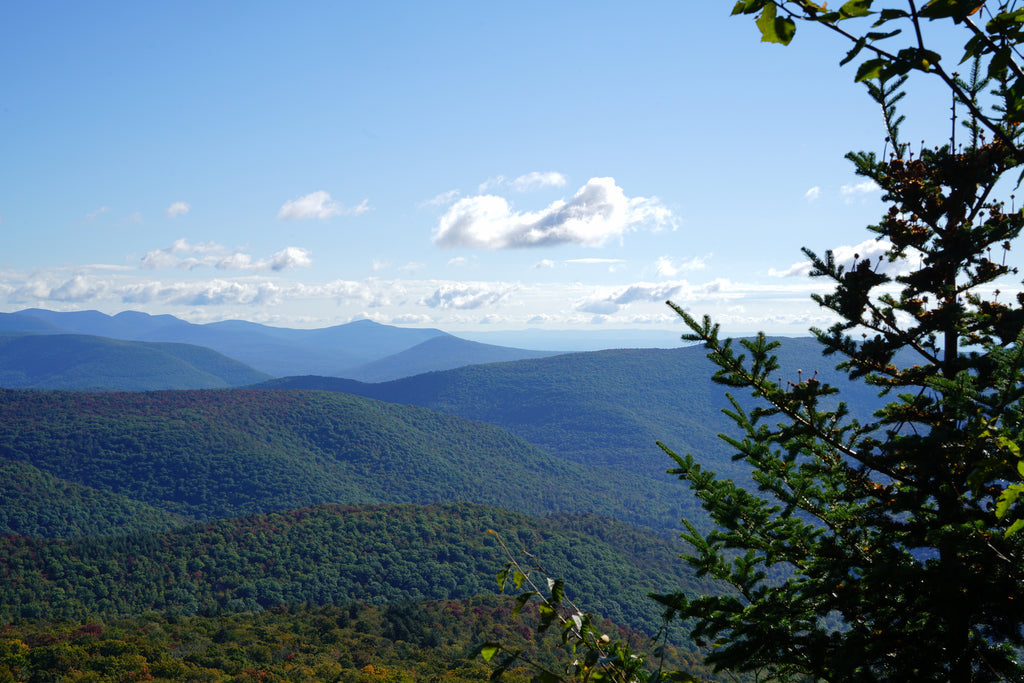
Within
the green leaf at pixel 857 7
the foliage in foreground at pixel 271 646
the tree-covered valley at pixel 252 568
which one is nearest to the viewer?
the green leaf at pixel 857 7

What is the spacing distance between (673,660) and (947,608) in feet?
250

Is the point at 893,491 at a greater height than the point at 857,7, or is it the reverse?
the point at 857,7

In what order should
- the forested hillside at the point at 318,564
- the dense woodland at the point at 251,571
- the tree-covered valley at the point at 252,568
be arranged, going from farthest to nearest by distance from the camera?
the forested hillside at the point at 318,564, the tree-covered valley at the point at 252,568, the dense woodland at the point at 251,571

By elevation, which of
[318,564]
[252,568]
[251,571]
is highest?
[252,568]

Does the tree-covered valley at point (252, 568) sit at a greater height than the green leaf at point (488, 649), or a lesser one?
lesser

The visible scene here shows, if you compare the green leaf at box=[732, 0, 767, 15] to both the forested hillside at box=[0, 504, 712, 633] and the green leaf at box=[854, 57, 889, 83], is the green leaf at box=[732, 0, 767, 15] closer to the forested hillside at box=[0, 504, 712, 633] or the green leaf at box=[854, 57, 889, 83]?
the green leaf at box=[854, 57, 889, 83]

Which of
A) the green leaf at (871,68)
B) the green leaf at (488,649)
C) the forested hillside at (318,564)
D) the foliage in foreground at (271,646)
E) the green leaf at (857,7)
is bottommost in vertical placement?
the forested hillside at (318,564)

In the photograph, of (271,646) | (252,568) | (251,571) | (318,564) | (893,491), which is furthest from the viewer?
(318,564)

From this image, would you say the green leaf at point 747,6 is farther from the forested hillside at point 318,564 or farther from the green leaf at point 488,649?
the forested hillside at point 318,564

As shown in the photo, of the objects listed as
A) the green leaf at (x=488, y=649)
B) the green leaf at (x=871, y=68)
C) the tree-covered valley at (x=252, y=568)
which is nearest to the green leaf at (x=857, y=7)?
the green leaf at (x=871, y=68)

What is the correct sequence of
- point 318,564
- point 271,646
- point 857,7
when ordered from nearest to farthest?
point 857,7 < point 271,646 < point 318,564

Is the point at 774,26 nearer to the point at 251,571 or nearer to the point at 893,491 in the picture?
the point at 893,491

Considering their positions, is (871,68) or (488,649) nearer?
(871,68)

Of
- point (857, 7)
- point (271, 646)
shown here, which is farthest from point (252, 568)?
point (857, 7)
